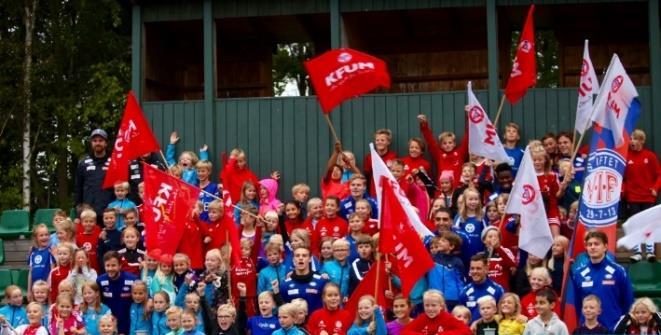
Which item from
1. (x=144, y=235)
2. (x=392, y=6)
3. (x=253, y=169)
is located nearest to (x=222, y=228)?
(x=144, y=235)

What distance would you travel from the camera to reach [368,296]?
14.0 meters

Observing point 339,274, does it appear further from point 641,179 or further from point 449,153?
point 641,179

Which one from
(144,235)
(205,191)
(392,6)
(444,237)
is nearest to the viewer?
(444,237)

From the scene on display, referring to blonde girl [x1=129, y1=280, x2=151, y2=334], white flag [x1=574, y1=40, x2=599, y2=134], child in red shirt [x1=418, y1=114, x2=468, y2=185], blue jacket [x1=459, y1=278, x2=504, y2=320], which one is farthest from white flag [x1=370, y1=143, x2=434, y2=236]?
child in red shirt [x1=418, y1=114, x2=468, y2=185]

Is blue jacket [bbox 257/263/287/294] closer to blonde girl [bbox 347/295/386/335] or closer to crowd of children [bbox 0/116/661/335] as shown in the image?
crowd of children [bbox 0/116/661/335]

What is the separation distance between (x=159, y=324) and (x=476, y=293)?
3.73m

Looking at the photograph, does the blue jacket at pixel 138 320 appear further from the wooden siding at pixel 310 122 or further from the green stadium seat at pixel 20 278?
Result: the wooden siding at pixel 310 122

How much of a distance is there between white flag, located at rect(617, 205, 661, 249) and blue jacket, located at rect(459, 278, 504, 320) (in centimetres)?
172

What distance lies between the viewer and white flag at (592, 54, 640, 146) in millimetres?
14336

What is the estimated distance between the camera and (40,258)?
17.5 m

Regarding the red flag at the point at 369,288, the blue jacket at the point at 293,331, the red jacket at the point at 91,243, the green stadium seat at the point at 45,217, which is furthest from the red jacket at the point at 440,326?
the green stadium seat at the point at 45,217

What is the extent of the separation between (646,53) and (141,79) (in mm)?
8662

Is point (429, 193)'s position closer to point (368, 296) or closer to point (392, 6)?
point (392, 6)

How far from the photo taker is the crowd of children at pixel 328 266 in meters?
13.9
